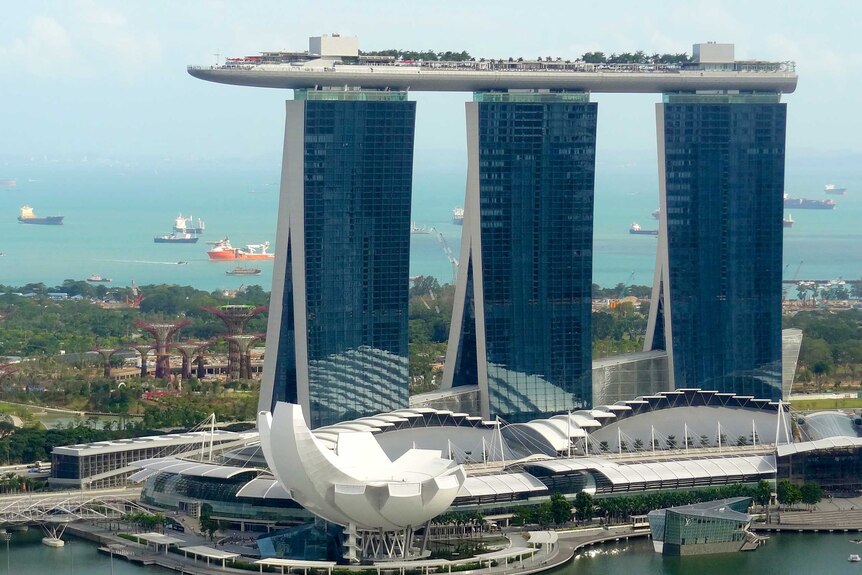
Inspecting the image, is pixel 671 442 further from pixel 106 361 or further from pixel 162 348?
pixel 106 361

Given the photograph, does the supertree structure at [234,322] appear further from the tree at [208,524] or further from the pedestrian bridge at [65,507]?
the tree at [208,524]

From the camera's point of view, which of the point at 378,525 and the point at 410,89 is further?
the point at 410,89

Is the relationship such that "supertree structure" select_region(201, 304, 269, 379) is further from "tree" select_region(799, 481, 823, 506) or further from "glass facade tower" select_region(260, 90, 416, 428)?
"tree" select_region(799, 481, 823, 506)

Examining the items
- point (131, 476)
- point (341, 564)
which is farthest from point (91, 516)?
point (341, 564)

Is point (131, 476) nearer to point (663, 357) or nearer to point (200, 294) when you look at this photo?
point (663, 357)

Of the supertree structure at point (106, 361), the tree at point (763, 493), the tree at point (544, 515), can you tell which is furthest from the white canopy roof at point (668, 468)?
the supertree structure at point (106, 361)

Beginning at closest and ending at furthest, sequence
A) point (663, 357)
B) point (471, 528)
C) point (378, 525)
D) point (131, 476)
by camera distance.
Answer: point (378, 525) → point (471, 528) → point (131, 476) → point (663, 357)

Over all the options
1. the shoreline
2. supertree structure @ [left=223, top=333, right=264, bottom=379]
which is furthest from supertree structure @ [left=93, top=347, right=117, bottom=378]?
the shoreline
